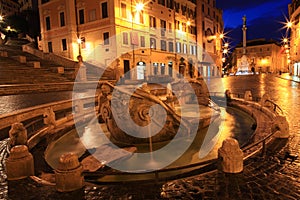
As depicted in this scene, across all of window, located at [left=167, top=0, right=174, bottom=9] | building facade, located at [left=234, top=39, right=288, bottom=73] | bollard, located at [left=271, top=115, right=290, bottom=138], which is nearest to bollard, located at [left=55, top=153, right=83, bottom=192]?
bollard, located at [left=271, top=115, right=290, bottom=138]

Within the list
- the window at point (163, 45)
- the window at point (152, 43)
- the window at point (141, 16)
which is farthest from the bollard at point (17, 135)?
the window at point (163, 45)

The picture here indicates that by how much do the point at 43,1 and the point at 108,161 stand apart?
117 ft

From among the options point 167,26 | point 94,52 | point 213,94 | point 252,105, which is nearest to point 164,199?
point 252,105

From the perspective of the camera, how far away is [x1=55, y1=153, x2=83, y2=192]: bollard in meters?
4.13

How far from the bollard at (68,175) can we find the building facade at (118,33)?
20.4 metres

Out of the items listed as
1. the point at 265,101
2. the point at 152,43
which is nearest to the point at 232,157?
the point at 265,101

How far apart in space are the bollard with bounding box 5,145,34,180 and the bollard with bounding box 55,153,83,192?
1108mm

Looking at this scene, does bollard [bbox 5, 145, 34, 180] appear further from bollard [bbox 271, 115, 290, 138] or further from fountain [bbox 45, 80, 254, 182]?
bollard [bbox 271, 115, 290, 138]

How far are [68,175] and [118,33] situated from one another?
25531 mm

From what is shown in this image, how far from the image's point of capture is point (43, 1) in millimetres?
33344

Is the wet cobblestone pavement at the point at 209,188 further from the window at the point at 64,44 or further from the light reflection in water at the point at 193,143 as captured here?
the window at the point at 64,44

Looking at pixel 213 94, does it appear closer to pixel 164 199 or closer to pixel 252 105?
pixel 252 105

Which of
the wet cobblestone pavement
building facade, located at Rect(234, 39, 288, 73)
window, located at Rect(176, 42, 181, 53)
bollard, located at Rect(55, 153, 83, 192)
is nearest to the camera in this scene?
the wet cobblestone pavement

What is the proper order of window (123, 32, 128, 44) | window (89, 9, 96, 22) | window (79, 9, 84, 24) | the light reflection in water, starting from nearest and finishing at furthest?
1. the light reflection in water
2. window (123, 32, 128, 44)
3. window (89, 9, 96, 22)
4. window (79, 9, 84, 24)
